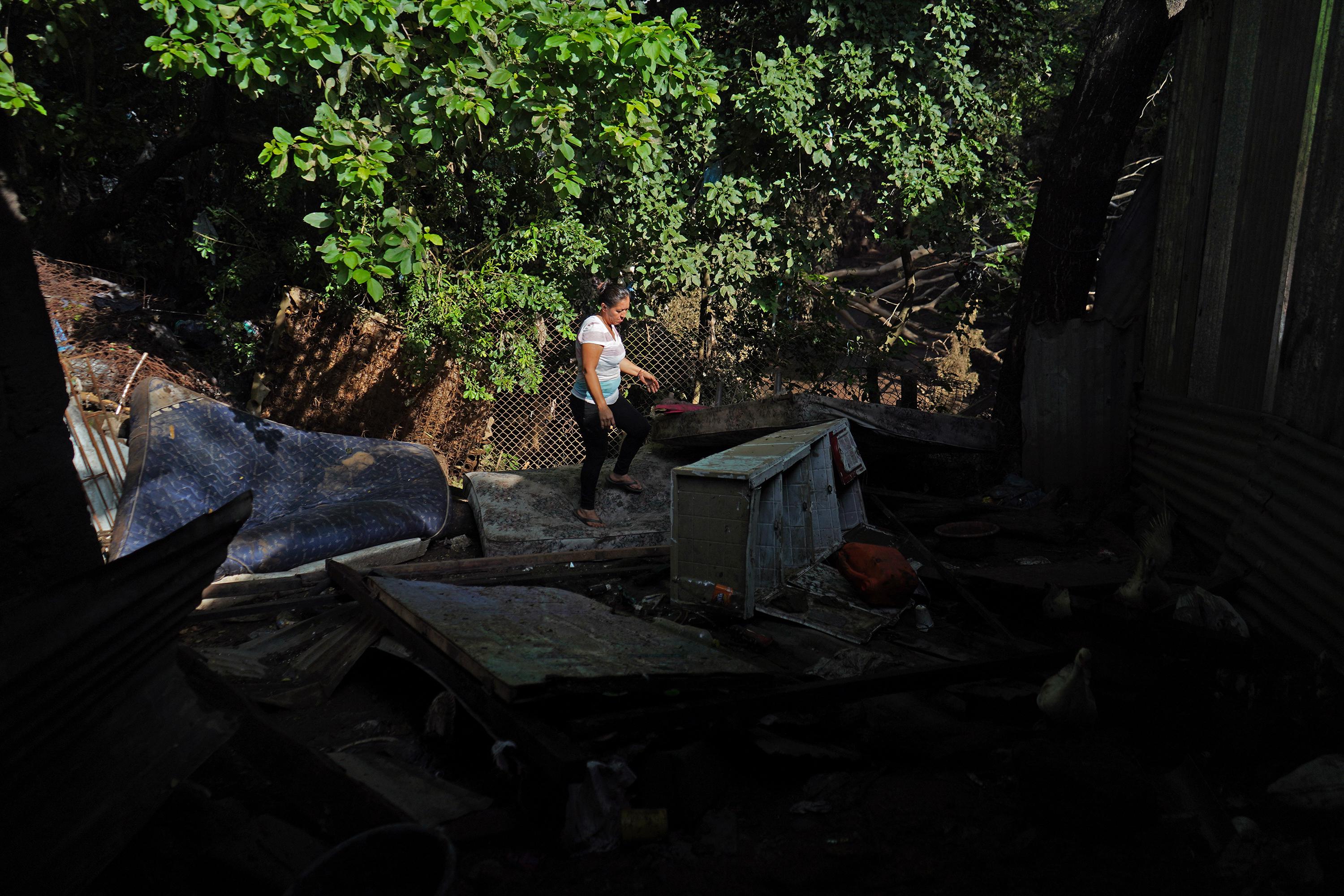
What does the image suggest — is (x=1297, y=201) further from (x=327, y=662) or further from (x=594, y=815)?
(x=327, y=662)

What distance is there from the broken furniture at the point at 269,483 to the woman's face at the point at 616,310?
196cm

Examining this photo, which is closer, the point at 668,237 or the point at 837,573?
the point at 837,573

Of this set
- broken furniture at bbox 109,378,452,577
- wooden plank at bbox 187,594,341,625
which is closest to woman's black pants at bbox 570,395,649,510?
broken furniture at bbox 109,378,452,577

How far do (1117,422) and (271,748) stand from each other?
245 inches

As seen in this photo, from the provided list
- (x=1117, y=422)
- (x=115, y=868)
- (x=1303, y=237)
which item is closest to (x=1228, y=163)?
(x=1303, y=237)

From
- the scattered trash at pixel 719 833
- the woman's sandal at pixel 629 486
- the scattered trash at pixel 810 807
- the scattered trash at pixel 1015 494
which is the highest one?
the scattered trash at pixel 1015 494

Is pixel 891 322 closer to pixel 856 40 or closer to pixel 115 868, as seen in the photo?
pixel 856 40

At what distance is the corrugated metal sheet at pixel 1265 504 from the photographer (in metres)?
3.63

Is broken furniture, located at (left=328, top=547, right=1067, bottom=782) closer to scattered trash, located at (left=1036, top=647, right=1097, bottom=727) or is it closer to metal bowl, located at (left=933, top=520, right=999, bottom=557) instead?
scattered trash, located at (left=1036, top=647, right=1097, bottom=727)

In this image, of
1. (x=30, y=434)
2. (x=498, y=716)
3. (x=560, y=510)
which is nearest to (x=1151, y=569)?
(x=498, y=716)

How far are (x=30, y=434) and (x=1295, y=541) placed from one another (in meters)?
4.82

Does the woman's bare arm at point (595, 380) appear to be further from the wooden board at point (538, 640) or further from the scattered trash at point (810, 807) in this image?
the scattered trash at point (810, 807)

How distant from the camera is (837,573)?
5.01 meters

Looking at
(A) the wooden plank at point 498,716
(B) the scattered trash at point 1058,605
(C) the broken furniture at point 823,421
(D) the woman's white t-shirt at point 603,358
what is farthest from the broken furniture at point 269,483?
(B) the scattered trash at point 1058,605
